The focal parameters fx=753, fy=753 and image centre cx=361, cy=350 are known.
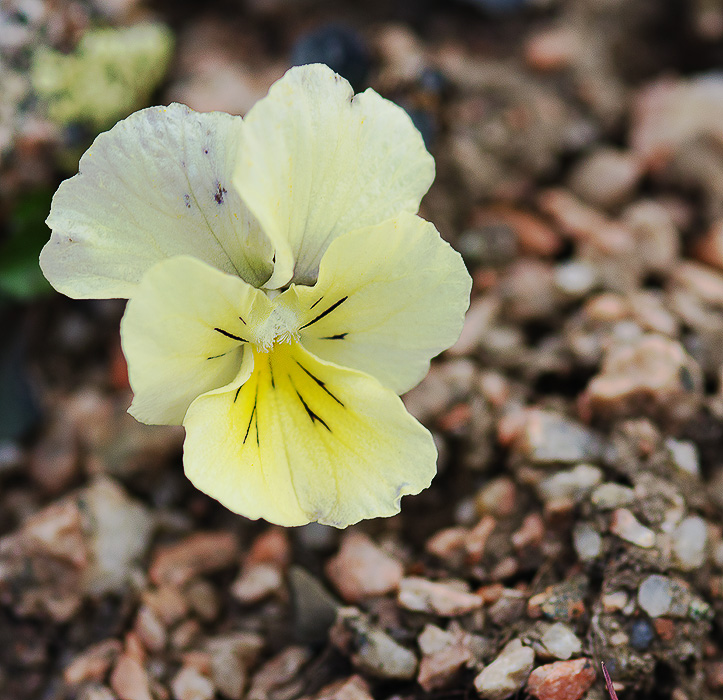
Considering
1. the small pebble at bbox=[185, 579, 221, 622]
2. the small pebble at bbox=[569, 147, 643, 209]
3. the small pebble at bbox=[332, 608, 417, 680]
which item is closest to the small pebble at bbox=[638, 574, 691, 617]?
the small pebble at bbox=[332, 608, 417, 680]

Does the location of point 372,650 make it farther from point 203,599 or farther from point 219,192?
point 219,192

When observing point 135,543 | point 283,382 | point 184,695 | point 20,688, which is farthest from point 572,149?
point 20,688

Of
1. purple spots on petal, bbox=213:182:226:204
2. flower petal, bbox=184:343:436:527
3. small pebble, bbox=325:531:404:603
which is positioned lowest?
small pebble, bbox=325:531:404:603

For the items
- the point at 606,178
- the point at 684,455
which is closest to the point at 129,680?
the point at 684,455

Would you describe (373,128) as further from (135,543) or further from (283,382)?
(135,543)

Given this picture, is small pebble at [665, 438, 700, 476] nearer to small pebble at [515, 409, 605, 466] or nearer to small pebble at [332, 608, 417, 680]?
small pebble at [515, 409, 605, 466]
